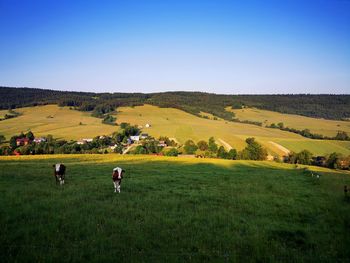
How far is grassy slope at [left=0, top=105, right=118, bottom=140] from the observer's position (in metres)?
100

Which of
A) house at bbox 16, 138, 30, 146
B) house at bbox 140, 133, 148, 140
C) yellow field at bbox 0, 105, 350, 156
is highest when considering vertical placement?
yellow field at bbox 0, 105, 350, 156

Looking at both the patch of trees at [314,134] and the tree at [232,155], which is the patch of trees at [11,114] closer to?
the tree at [232,155]

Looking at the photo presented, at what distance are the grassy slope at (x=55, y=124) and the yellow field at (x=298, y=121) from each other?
79202 millimetres

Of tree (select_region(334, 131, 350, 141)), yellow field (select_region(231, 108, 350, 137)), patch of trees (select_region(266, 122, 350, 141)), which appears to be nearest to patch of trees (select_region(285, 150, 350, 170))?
tree (select_region(334, 131, 350, 141))

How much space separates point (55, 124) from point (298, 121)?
373 ft

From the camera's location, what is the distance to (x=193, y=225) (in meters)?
11.1

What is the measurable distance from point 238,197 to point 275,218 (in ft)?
12.8

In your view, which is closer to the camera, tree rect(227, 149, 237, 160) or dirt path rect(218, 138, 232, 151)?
tree rect(227, 149, 237, 160)

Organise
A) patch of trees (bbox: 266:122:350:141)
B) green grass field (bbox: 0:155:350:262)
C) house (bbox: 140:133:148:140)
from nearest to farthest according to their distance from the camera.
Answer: green grass field (bbox: 0:155:350:262), house (bbox: 140:133:148:140), patch of trees (bbox: 266:122:350:141)

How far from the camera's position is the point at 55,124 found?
4847 inches

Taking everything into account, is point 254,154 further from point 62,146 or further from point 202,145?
point 62,146

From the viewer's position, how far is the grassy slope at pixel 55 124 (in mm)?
100250

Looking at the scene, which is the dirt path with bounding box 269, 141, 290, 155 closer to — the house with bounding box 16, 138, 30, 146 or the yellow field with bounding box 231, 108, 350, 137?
the yellow field with bounding box 231, 108, 350, 137

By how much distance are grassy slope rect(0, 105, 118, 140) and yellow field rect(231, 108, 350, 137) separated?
79.2 metres
